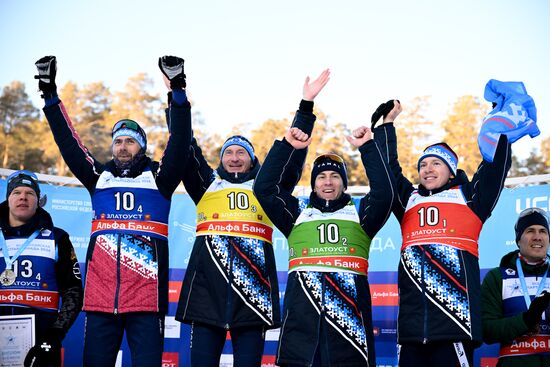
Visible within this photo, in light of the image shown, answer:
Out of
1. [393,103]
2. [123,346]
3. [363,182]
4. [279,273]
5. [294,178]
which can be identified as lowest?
[123,346]

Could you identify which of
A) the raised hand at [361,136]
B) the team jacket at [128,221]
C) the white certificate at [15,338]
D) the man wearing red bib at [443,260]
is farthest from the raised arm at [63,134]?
the man wearing red bib at [443,260]

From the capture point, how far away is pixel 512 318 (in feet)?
16.1

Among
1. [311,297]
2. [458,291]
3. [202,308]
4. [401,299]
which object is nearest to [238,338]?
[202,308]

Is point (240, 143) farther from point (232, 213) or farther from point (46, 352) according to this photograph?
point (46, 352)

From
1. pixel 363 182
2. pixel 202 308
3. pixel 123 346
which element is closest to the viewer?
pixel 202 308

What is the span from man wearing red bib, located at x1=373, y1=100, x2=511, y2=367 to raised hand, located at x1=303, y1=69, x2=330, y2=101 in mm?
884

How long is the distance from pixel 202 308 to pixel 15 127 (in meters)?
31.6

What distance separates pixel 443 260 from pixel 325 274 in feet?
2.48

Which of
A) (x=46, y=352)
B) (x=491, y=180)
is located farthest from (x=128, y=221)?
(x=491, y=180)

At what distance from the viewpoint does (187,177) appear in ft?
16.8

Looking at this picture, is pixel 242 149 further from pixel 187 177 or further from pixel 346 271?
pixel 346 271

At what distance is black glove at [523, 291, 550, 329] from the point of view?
481cm

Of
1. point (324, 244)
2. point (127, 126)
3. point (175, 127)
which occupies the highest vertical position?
point (127, 126)

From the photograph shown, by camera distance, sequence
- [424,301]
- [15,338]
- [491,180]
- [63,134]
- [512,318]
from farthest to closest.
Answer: [63,134], [512,318], [15,338], [491,180], [424,301]
